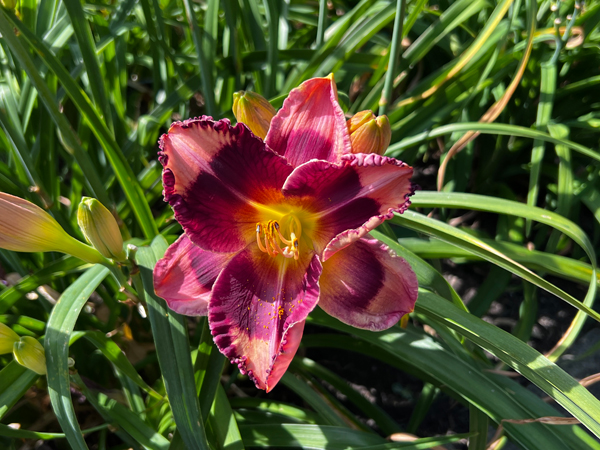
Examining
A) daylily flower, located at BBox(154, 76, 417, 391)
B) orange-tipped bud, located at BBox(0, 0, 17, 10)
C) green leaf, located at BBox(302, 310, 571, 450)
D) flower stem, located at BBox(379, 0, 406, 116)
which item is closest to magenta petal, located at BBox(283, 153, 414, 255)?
daylily flower, located at BBox(154, 76, 417, 391)

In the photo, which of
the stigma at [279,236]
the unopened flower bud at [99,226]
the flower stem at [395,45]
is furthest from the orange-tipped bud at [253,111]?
the flower stem at [395,45]

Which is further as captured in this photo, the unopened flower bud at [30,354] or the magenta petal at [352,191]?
the unopened flower bud at [30,354]

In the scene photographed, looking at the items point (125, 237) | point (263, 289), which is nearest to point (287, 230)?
point (263, 289)

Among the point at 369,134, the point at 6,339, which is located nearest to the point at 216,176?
the point at 369,134

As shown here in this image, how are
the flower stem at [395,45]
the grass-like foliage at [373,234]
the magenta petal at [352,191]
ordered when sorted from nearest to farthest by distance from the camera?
the magenta petal at [352,191]
the grass-like foliage at [373,234]
the flower stem at [395,45]

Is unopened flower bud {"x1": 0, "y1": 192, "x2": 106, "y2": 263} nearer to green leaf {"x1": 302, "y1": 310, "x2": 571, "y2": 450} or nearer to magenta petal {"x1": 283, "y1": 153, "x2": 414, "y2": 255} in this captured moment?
magenta petal {"x1": 283, "y1": 153, "x2": 414, "y2": 255}

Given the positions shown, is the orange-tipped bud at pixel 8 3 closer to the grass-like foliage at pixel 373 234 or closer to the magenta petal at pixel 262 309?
the grass-like foliage at pixel 373 234

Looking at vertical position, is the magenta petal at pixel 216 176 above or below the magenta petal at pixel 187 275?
above
